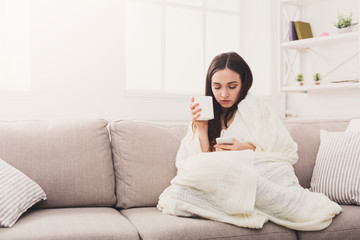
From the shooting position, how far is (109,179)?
1976 millimetres

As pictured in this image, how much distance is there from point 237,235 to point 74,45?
6.42 feet

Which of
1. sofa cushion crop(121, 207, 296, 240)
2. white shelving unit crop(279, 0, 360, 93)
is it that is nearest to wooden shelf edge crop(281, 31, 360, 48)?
white shelving unit crop(279, 0, 360, 93)

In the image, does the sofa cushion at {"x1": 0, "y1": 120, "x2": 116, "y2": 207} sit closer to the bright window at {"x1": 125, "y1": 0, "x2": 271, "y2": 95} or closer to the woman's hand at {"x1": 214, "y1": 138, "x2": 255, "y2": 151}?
the woman's hand at {"x1": 214, "y1": 138, "x2": 255, "y2": 151}

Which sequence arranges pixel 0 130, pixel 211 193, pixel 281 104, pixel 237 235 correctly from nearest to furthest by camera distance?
pixel 237 235, pixel 211 193, pixel 0 130, pixel 281 104

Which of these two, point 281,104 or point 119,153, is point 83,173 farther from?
point 281,104

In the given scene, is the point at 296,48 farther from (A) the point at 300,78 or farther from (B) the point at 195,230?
(B) the point at 195,230

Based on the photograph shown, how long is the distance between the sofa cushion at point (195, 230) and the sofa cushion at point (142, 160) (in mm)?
266

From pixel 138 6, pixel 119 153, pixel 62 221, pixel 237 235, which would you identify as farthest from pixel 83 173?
pixel 138 6

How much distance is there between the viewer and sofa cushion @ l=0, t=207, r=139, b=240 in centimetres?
144

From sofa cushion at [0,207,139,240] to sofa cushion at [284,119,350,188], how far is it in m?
1.02

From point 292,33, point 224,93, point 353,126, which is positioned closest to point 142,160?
point 224,93

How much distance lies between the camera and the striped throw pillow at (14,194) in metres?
1.54

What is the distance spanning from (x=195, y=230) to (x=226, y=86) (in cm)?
77

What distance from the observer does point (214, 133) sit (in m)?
2.10
